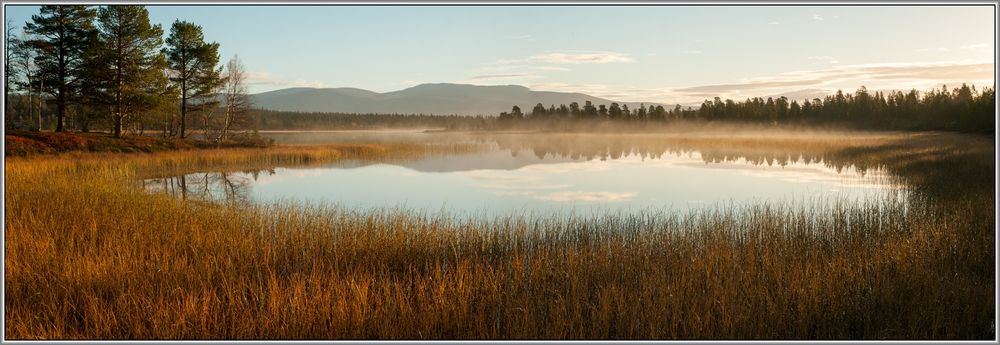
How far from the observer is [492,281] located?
678 cm

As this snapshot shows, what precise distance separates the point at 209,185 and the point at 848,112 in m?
83.8

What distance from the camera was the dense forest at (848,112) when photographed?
4937 centimetres

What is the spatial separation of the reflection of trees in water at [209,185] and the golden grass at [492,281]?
740cm

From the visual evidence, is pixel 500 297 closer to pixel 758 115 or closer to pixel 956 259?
pixel 956 259

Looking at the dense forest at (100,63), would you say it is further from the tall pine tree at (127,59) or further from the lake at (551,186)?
the lake at (551,186)

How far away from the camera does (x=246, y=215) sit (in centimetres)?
1154

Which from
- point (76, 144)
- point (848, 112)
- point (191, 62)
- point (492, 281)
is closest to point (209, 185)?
point (76, 144)

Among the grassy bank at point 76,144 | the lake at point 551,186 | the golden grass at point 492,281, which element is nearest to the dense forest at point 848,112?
the lake at point 551,186

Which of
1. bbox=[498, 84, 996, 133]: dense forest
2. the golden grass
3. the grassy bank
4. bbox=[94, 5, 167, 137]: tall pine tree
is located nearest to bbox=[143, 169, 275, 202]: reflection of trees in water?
the grassy bank

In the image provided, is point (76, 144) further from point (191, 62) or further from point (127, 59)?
point (191, 62)

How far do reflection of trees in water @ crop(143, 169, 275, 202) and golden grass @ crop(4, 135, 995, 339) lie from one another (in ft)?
24.3

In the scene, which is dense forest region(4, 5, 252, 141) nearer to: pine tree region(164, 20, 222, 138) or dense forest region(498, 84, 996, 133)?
pine tree region(164, 20, 222, 138)

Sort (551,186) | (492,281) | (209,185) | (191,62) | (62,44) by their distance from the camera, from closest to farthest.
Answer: (492,281) < (551,186) < (209,185) < (62,44) < (191,62)

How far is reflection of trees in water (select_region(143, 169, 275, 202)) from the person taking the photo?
Answer: 1809 cm
